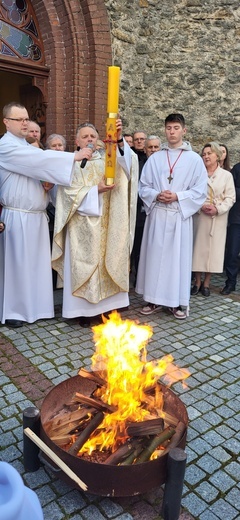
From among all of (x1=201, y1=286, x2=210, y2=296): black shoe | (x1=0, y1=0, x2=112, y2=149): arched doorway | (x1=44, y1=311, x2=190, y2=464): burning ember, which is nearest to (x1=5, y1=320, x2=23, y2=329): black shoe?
(x1=44, y1=311, x2=190, y2=464): burning ember

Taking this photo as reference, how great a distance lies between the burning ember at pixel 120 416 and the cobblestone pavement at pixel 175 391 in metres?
0.28

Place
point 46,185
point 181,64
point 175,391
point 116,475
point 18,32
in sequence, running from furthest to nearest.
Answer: point 181,64, point 18,32, point 46,185, point 175,391, point 116,475

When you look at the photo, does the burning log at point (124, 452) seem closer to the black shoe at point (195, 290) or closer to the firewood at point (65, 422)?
the firewood at point (65, 422)

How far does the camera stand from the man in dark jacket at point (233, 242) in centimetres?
594

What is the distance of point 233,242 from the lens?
6.11 metres

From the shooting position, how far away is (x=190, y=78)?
7.66m

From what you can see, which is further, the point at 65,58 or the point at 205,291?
the point at 65,58

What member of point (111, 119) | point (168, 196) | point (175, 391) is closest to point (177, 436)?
point (175, 391)

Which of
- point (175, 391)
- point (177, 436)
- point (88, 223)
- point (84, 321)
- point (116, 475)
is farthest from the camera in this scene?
point (84, 321)

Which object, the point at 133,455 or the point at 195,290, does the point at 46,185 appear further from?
the point at 133,455

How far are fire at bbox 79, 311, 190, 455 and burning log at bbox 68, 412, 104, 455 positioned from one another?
39 millimetres

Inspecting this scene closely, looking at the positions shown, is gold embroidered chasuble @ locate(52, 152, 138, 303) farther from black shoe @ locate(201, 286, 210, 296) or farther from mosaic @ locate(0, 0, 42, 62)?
mosaic @ locate(0, 0, 42, 62)

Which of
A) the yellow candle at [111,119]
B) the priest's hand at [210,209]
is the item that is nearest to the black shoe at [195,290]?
the priest's hand at [210,209]

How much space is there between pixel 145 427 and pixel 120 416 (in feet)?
0.57
